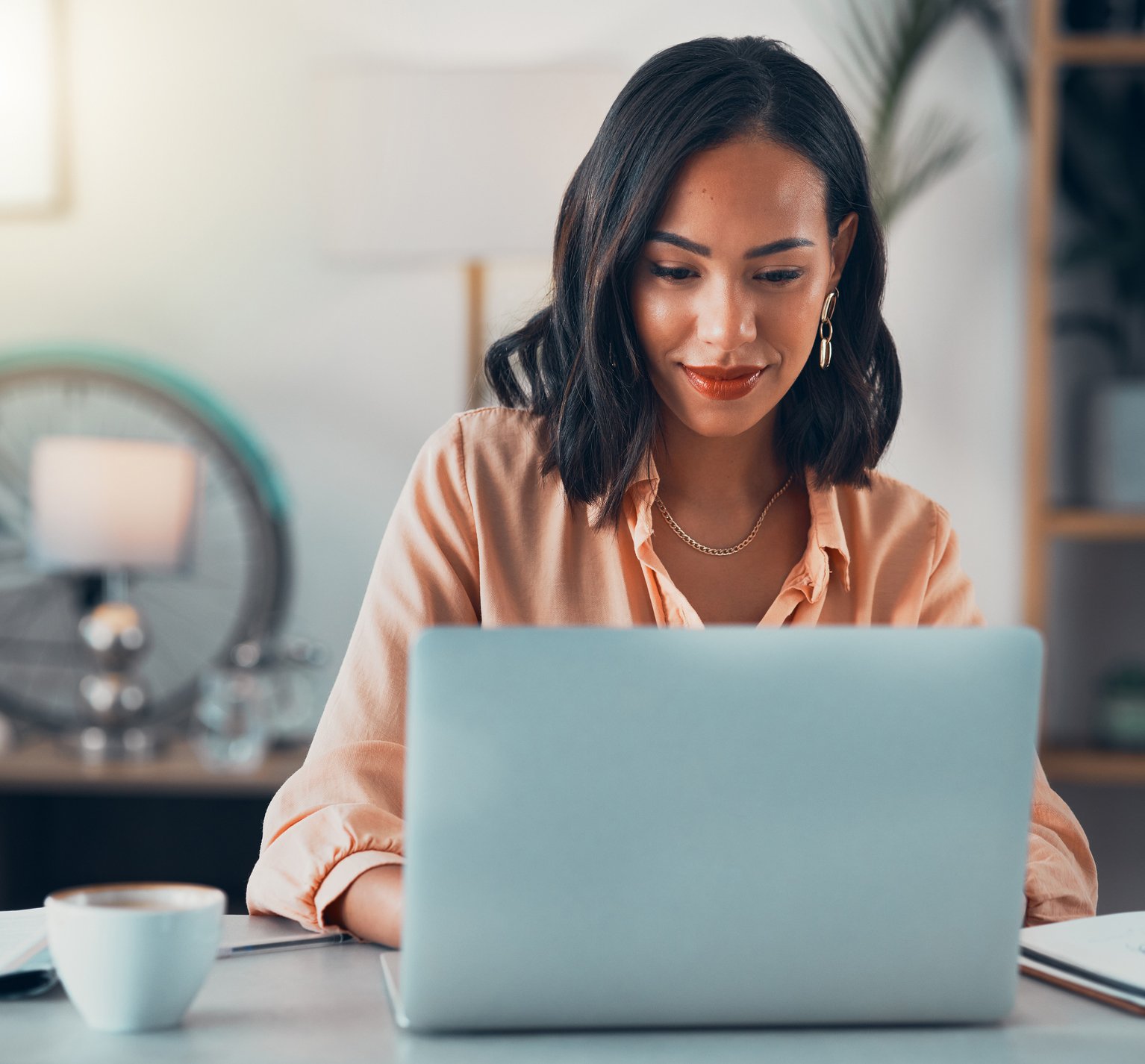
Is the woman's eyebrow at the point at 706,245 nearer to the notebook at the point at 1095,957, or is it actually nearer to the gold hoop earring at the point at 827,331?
the gold hoop earring at the point at 827,331

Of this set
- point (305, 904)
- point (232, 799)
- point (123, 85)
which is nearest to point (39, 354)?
point (123, 85)

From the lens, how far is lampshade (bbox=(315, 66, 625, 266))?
2.09 metres

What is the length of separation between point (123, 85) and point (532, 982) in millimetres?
2306

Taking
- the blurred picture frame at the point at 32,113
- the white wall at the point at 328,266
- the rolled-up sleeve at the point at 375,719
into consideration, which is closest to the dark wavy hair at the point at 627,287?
the rolled-up sleeve at the point at 375,719

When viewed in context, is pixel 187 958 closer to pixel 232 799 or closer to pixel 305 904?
pixel 305 904

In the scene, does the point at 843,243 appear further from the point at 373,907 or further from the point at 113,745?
the point at 113,745

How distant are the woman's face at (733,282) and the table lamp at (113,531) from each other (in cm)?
124

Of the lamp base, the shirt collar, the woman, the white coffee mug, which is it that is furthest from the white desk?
the lamp base

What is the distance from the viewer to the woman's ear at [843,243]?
1232mm

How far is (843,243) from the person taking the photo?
1.25 m

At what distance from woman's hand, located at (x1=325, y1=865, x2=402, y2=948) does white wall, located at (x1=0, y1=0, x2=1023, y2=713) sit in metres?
1.69

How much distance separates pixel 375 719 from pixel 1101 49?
1741 millimetres

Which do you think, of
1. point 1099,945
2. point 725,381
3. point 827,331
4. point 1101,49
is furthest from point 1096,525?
point 1099,945

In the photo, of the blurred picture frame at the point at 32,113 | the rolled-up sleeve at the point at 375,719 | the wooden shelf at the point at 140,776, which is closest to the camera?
the rolled-up sleeve at the point at 375,719
